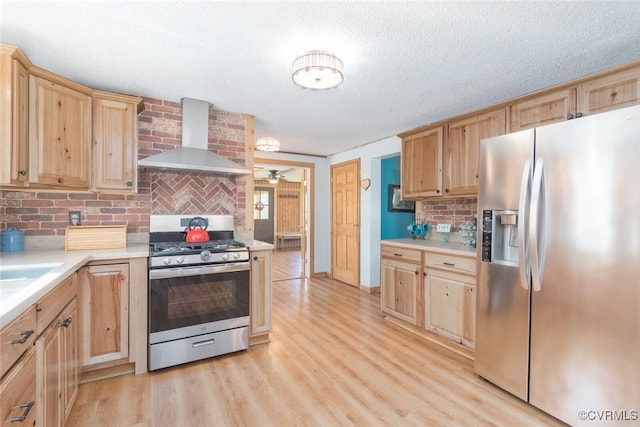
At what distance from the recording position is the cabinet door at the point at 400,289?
3037mm

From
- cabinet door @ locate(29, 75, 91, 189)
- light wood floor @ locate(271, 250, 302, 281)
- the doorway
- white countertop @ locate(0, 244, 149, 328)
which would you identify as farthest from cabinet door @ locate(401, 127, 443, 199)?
the doorway

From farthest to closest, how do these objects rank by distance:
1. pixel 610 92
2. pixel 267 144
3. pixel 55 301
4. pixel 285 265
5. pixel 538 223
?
pixel 285 265 < pixel 267 144 < pixel 610 92 < pixel 538 223 < pixel 55 301

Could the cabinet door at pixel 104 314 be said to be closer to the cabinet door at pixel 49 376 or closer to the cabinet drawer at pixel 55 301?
the cabinet drawer at pixel 55 301

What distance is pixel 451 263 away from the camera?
2.65m

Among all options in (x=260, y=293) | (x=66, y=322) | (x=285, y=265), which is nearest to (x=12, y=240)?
(x=66, y=322)

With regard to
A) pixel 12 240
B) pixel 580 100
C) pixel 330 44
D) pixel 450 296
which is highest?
pixel 330 44

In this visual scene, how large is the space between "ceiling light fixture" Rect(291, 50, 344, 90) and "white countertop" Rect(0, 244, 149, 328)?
1.75 meters

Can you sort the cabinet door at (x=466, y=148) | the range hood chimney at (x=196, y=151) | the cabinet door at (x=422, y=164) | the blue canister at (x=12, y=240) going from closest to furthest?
the blue canister at (x=12, y=240), the range hood chimney at (x=196, y=151), the cabinet door at (x=466, y=148), the cabinet door at (x=422, y=164)

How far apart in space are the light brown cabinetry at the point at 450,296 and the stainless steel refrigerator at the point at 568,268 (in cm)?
33

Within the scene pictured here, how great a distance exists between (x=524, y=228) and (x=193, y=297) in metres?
2.44

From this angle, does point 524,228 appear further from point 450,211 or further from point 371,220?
point 371,220

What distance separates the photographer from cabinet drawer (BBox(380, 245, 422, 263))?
3.01 m

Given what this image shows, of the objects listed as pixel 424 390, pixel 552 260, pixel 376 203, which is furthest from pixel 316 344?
pixel 376 203

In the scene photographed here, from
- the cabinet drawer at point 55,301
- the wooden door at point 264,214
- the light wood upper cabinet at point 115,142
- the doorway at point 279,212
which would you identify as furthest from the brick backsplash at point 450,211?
the wooden door at point 264,214
